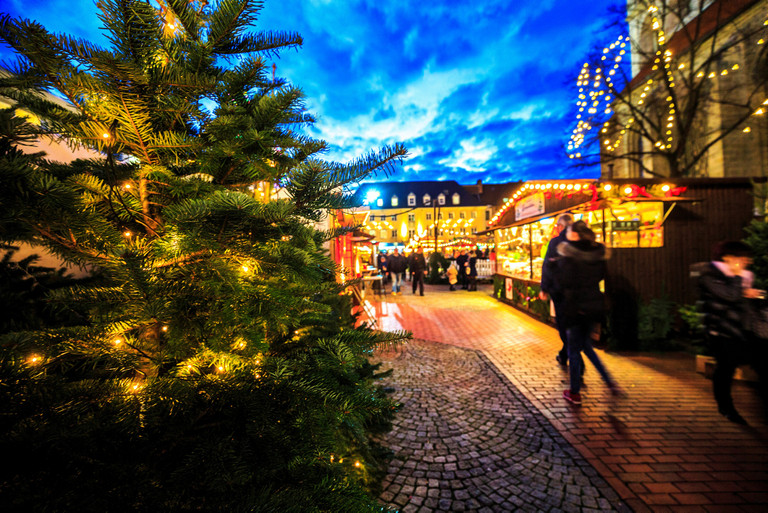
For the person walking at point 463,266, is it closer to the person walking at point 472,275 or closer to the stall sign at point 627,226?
the person walking at point 472,275

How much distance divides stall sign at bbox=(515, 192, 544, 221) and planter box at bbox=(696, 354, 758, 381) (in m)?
4.73

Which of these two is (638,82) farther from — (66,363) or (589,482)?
(66,363)

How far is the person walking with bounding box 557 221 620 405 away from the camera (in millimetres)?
3785

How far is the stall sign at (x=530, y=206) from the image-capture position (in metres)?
8.34

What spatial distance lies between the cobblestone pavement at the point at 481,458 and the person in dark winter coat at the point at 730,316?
6.65 feet

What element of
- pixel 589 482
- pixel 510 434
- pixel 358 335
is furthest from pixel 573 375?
pixel 358 335

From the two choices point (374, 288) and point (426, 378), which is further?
point (374, 288)

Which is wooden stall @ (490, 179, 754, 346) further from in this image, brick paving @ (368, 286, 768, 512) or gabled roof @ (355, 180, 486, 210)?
gabled roof @ (355, 180, 486, 210)

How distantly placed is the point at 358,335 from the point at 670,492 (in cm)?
312

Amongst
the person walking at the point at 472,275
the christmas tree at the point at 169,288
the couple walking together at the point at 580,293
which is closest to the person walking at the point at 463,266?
the person walking at the point at 472,275

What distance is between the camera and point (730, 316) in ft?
10.6

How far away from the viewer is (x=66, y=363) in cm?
98

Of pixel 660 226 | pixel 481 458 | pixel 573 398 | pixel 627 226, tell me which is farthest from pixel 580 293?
pixel 660 226

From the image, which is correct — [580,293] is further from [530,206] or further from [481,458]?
[530,206]
